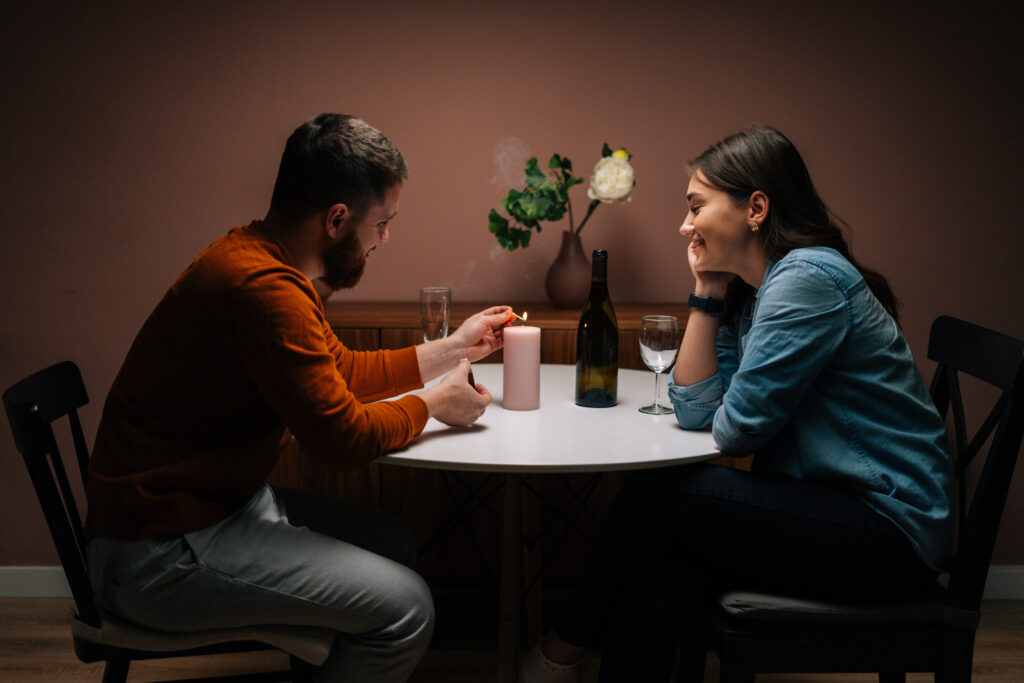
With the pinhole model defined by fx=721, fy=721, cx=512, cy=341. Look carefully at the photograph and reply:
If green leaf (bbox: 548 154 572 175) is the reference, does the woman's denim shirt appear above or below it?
below

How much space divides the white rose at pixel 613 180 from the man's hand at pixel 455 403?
95 centimetres

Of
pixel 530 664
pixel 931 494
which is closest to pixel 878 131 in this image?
pixel 931 494

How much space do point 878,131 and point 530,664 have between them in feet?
6.54

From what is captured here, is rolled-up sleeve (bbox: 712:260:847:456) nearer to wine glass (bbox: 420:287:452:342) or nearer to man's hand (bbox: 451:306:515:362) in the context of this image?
man's hand (bbox: 451:306:515:362)

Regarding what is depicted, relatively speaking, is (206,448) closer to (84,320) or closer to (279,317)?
(279,317)

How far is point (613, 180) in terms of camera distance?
2068 millimetres

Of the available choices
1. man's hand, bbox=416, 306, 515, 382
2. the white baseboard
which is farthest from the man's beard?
the white baseboard

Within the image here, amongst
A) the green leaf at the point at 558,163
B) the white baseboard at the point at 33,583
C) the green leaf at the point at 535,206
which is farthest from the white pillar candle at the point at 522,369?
the white baseboard at the point at 33,583

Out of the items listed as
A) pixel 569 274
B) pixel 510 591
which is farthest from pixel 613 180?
pixel 510 591

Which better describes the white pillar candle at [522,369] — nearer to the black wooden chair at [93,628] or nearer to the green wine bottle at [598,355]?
the green wine bottle at [598,355]

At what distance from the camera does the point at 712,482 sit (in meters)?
1.26

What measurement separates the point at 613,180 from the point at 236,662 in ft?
5.72

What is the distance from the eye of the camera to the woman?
47.0 inches

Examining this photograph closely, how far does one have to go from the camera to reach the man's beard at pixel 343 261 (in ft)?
4.25
